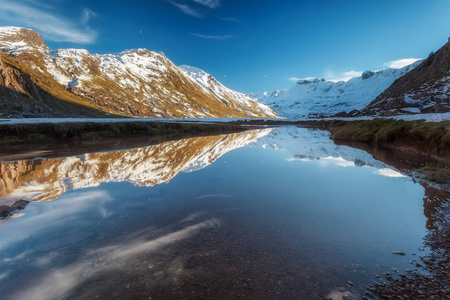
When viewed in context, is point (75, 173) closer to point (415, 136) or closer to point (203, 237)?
point (203, 237)

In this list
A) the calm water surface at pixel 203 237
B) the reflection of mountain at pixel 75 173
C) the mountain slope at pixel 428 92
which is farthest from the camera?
the mountain slope at pixel 428 92

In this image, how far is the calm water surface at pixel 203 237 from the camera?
14.4 ft

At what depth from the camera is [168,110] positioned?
174 m

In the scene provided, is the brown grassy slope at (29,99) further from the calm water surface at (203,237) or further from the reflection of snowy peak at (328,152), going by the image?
the calm water surface at (203,237)

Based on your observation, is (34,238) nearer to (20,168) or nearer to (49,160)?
(20,168)

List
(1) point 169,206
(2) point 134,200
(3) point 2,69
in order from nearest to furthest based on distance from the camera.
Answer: (1) point 169,206 < (2) point 134,200 < (3) point 2,69

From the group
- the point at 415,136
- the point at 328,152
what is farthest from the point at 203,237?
the point at 415,136

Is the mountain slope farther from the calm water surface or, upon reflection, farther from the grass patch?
the calm water surface

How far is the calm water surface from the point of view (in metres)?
4.39

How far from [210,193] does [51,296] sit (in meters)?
6.52

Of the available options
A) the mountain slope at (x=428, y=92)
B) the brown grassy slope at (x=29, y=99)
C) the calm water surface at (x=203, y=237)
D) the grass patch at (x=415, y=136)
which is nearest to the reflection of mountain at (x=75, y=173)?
the calm water surface at (x=203, y=237)

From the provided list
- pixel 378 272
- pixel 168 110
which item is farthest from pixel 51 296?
pixel 168 110

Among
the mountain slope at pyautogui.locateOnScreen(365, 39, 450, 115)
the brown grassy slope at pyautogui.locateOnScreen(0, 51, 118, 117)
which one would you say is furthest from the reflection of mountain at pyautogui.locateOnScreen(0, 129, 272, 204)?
the brown grassy slope at pyautogui.locateOnScreen(0, 51, 118, 117)

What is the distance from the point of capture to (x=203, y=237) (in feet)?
20.3
